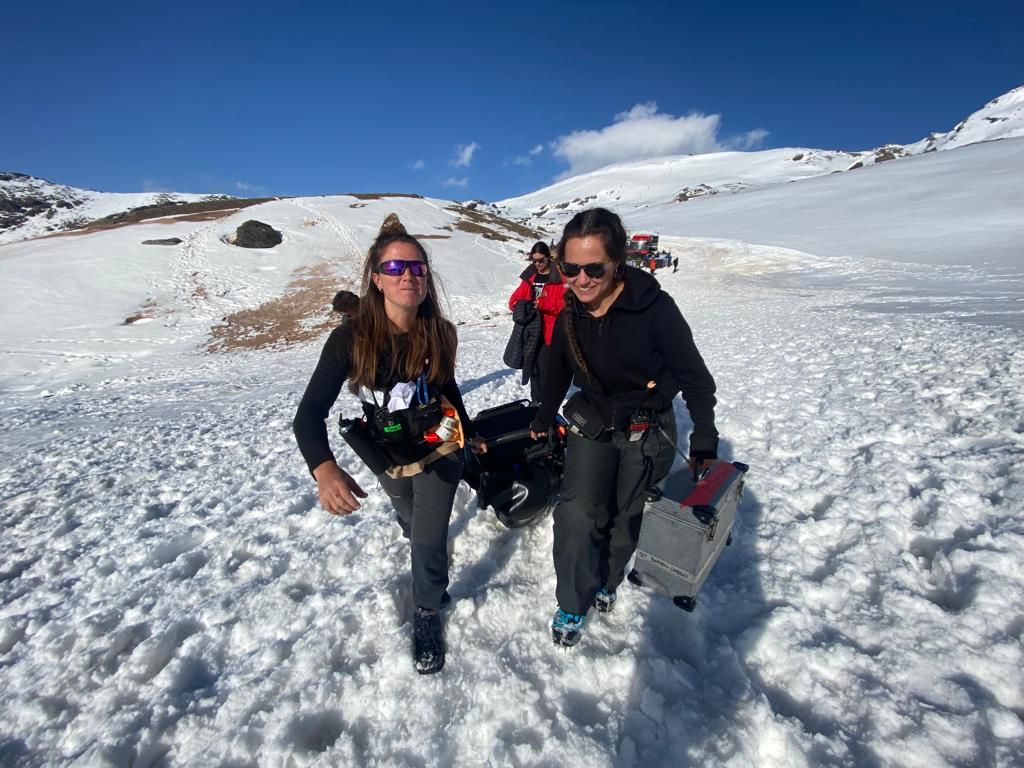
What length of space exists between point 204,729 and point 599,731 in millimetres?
2028

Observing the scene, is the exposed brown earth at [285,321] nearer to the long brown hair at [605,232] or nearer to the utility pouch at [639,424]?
the long brown hair at [605,232]

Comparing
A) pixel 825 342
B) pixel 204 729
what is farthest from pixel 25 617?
pixel 825 342

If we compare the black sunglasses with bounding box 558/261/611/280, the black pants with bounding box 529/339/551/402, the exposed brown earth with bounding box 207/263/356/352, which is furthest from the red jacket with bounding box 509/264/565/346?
the exposed brown earth with bounding box 207/263/356/352

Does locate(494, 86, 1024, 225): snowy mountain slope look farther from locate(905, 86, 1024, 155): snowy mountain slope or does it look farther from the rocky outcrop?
the rocky outcrop

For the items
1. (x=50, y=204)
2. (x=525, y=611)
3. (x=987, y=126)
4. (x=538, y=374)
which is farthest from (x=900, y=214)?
(x=987, y=126)

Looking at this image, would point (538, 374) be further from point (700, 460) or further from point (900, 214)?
point (900, 214)

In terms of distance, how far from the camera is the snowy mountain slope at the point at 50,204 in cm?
6284

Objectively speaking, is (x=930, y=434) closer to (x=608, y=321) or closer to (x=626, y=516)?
(x=626, y=516)

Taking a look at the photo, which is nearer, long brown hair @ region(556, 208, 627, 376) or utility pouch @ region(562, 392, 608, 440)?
long brown hair @ region(556, 208, 627, 376)

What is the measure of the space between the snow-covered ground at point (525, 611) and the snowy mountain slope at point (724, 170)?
10616 cm

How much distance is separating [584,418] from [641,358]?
1.65 ft

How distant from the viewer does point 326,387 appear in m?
2.60

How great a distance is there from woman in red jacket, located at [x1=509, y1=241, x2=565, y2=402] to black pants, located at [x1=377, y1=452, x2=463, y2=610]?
2759mm

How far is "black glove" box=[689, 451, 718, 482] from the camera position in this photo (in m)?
2.79
